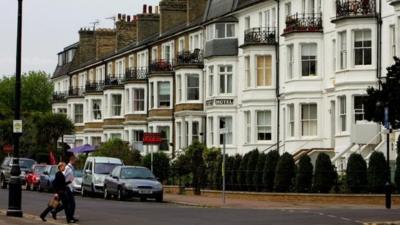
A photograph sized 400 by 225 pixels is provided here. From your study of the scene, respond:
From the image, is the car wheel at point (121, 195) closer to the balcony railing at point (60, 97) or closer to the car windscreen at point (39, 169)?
the car windscreen at point (39, 169)

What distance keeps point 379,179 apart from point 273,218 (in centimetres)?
1147

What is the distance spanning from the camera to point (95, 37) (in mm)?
93312

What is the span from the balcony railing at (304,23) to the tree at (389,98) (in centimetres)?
2077

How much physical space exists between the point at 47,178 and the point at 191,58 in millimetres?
15672

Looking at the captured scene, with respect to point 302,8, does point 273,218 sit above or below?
below

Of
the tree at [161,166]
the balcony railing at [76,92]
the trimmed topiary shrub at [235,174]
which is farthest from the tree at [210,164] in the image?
the balcony railing at [76,92]

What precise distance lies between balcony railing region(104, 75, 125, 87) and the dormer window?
Result: 68.4 feet

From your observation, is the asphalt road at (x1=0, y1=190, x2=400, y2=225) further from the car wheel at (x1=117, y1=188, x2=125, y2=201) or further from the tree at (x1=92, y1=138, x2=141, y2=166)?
the tree at (x1=92, y1=138, x2=141, y2=166)

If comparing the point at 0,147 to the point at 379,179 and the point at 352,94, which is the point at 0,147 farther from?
the point at 379,179

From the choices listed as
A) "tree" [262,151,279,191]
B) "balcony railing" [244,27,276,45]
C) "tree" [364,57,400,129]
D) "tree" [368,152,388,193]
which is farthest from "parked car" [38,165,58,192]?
"tree" [364,57,400,129]

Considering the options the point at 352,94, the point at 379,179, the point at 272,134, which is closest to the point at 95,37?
the point at 272,134

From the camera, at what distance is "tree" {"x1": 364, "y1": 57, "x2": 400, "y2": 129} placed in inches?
1024

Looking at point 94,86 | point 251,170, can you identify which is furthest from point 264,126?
point 94,86

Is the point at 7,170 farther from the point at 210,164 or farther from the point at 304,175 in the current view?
the point at 304,175
